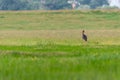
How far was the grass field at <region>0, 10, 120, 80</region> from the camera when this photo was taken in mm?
11445

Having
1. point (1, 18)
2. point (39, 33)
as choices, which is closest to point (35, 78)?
point (39, 33)

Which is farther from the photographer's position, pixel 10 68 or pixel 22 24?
pixel 22 24

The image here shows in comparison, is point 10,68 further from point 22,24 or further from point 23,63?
point 22,24

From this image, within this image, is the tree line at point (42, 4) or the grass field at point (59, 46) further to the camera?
the tree line at point (42, 4)

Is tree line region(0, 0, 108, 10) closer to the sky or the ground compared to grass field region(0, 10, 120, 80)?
closer to the ground

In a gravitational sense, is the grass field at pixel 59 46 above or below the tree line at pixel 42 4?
above

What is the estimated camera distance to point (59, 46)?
25.1m

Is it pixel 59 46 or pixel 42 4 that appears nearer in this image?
pixel 59 46

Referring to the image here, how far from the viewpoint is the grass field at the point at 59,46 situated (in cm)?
1145

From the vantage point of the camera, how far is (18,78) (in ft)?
35.8

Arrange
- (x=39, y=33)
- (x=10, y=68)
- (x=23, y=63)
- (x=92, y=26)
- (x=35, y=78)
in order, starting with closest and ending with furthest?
(x=35, y=78)
(x=10, y=68)
(x=23, y=63)
(x=39, y=33)
(x=92, y=26)

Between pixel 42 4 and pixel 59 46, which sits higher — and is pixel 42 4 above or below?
below

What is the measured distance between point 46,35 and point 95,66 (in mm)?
26779

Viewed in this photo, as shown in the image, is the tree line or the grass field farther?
the tree line
